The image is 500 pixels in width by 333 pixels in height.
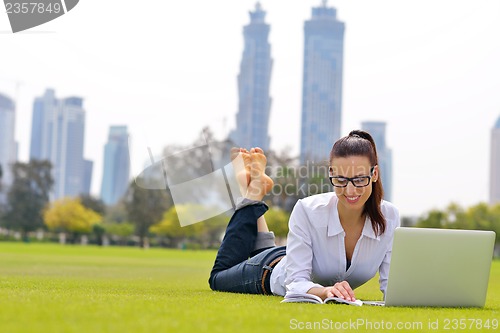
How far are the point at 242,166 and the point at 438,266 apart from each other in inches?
88.6

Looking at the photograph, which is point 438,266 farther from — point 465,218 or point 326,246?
point 465,218

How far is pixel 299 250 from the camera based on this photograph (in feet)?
16.9

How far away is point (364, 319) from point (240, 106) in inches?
7377

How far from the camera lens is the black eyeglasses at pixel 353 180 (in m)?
4.90

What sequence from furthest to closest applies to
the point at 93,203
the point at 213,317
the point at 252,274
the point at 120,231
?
the point at 93,203
the point at 120,231
the point at 252,274
the point at 213,317

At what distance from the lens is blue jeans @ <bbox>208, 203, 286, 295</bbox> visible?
19.6 feet

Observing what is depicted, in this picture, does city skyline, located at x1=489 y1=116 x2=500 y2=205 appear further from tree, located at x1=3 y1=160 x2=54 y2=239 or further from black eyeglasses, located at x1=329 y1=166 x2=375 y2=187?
black eyeglasses, located at x1=329 y1=166 x2=375 y2=187

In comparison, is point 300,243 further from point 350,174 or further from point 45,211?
point 45,211

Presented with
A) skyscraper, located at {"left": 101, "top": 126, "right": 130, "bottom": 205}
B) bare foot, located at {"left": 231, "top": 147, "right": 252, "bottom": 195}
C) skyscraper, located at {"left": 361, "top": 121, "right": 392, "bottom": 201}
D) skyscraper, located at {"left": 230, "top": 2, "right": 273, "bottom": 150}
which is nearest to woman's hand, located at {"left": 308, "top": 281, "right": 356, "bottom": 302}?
bare foot, located at {"left": 231, "top": 147, "right": 252, "bottom": 195}

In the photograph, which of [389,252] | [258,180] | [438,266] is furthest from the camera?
[258,180]

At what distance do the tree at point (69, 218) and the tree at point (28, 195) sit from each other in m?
1.00

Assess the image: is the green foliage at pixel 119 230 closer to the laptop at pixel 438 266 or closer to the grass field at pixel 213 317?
the laptop at pixel 438 266

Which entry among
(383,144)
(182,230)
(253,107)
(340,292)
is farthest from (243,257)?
(253,107)

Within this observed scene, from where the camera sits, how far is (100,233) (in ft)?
266
